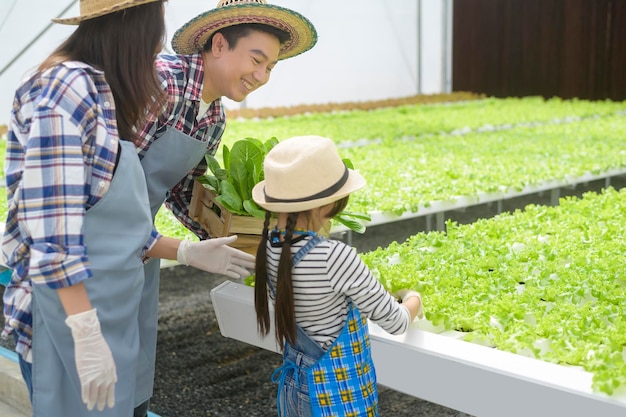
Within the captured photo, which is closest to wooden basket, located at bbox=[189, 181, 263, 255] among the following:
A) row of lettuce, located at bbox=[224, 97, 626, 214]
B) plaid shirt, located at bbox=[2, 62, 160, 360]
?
plaid shirt, located at bbox=[2, 62, 160, 360]

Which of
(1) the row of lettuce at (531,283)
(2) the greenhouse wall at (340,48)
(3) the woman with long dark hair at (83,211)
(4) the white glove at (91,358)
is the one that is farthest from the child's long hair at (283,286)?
(2) the greenhouse wall at (340,48)

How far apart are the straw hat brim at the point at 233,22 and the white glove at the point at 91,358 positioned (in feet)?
3.75

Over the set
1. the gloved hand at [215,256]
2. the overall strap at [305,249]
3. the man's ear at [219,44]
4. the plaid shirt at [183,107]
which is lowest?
the gloved hand at [215,256]

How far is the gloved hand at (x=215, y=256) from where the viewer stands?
2439 millimetres

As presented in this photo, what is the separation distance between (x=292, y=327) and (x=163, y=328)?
3.20 meters

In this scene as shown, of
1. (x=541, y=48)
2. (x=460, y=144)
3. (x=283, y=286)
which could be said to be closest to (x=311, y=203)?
(x=283, y=286)

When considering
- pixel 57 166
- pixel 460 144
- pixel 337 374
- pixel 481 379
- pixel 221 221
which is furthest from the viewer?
pixel 460 144

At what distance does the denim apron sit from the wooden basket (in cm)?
72

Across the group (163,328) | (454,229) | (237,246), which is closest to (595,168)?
(454,229)

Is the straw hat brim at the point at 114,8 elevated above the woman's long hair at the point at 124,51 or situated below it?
above

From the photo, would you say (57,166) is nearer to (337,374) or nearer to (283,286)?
(283,286)

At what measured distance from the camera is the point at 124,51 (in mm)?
1943

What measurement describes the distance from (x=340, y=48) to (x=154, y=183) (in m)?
9.94

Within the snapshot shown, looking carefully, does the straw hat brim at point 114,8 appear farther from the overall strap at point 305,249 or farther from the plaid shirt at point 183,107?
the overall strap at point 305,249
